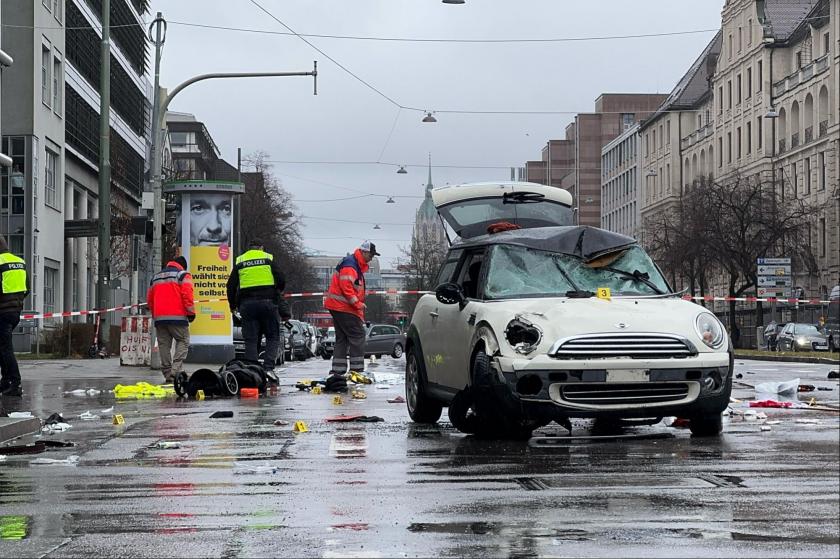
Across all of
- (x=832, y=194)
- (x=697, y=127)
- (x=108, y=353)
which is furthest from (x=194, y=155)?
(x=108, y=353)

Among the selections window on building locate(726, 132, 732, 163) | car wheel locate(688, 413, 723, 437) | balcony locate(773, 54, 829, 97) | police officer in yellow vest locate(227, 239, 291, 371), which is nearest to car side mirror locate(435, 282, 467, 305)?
car wheel locate(688, 413, 723, 437)

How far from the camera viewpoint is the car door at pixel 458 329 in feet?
38.5

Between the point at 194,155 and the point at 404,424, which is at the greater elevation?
the point at 194,155

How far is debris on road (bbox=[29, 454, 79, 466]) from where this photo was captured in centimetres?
1032

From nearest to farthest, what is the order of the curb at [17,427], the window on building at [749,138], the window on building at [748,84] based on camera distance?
the curb at [17,427]
the window on building at [749,138]
the window on building at [748,84]

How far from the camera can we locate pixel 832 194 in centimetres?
7625

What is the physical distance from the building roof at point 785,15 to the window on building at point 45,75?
51.1 meters

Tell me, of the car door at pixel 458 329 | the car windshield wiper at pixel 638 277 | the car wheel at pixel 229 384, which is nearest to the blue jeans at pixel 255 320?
the car wheel at pixel 229 384

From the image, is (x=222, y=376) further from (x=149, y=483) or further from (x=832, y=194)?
(x=832, y=194)

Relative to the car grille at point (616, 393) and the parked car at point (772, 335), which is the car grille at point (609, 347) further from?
the parked car at point (772, 335)

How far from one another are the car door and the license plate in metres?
1.55

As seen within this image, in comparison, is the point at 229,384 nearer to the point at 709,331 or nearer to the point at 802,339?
the point at 709,331

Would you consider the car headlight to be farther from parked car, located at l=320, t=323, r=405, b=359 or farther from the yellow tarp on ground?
parked car, located at l=320, t=323, r=405, b=359

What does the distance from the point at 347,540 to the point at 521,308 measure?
501 centimetres
